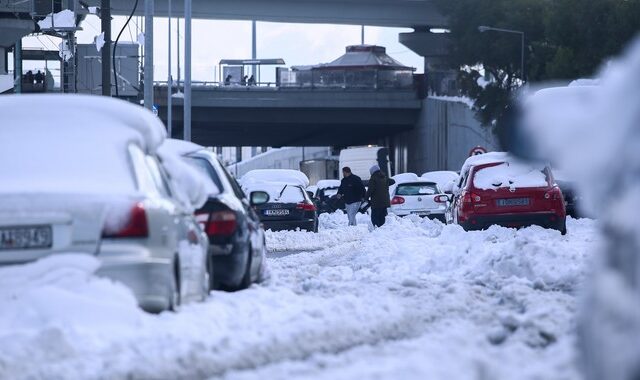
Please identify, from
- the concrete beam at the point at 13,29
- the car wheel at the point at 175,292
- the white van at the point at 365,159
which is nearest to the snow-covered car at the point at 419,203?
the concrete beam at the point at 13,29

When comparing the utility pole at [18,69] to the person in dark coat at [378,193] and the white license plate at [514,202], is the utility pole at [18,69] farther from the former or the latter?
the white license plate at [514,202]

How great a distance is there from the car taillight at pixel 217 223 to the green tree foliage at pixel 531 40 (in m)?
54.2

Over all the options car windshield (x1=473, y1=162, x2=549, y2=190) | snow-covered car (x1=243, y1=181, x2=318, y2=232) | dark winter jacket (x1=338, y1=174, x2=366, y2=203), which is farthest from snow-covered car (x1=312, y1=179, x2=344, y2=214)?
car windshield (x1=473, y1=162, x2=549, y2=190)

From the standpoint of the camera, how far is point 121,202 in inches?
371

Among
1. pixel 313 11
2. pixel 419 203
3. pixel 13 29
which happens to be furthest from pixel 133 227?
pixel 313 11

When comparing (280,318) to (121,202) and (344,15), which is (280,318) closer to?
(121,202)

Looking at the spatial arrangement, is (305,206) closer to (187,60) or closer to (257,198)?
(257,198)

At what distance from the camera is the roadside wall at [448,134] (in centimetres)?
7912

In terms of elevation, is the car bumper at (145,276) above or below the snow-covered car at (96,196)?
below

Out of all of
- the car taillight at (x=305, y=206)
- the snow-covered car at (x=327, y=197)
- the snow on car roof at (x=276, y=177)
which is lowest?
the snow-covered car at (x=327, y=197)

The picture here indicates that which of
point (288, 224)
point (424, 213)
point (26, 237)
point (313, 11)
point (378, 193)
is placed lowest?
point (424, 213)

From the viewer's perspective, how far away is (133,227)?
31.1ft

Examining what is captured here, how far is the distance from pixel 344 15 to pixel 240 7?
5.80 m

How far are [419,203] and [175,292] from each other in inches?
1351
